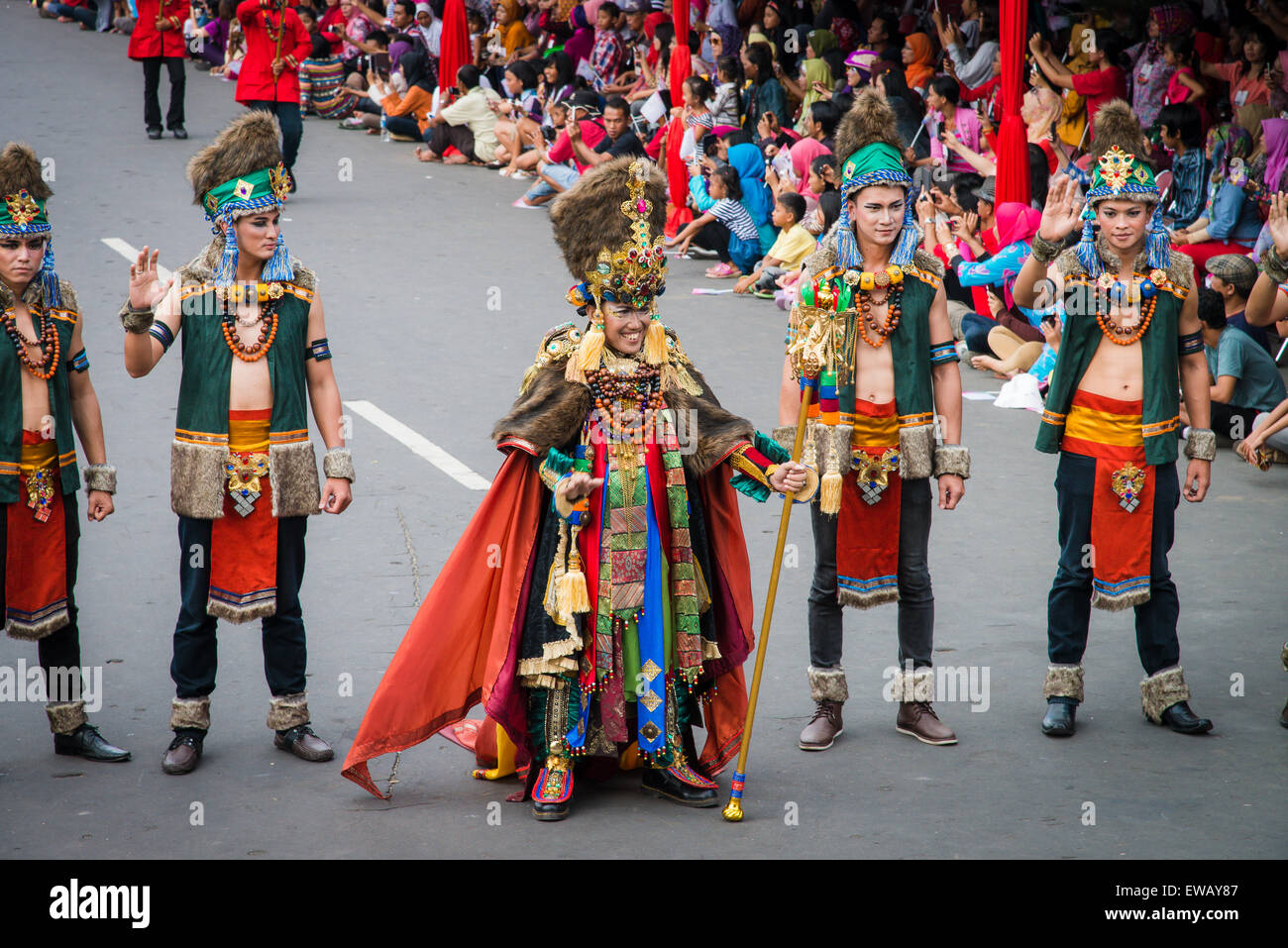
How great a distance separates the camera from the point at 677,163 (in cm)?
1516

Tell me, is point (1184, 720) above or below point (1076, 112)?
below

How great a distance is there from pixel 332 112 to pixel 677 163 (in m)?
8.36

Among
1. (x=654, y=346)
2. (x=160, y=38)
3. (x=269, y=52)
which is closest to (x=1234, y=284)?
(x=654, y=346)

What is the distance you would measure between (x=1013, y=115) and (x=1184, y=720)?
24.3 ft

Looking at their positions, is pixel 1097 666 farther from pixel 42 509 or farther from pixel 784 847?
pixel 42 509

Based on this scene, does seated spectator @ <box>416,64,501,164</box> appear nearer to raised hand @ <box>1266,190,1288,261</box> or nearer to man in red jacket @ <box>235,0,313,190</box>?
man in red jacket @ <box>235,0,313,190</box>

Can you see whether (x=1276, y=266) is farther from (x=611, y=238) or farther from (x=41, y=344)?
(x=41, y=344)

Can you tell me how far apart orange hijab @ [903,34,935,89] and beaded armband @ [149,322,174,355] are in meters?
11.2

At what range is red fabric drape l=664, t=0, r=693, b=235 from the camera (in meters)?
15.1

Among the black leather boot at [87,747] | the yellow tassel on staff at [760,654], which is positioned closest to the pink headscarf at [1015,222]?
the yellow tassel on staff at [760,654]

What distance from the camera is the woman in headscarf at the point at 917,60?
49.2 ft

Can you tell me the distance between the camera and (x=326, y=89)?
70.8 ft

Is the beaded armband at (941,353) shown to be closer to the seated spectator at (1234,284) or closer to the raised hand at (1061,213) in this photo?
the raised hand at (1061,213)

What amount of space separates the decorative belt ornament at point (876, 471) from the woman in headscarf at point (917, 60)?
33.9ft
